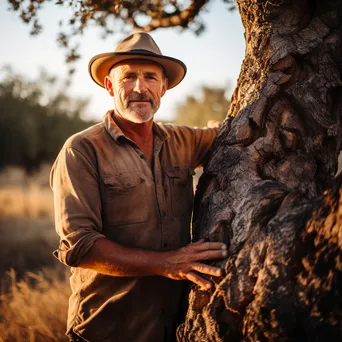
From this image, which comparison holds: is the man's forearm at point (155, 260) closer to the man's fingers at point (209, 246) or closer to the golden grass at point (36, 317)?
the man's fingers at point (209, 246)

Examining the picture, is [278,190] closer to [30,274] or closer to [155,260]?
[155,260]

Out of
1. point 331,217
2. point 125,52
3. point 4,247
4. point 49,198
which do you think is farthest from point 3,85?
point 331,217

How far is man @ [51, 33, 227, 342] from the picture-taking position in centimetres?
215

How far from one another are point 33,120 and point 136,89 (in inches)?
976

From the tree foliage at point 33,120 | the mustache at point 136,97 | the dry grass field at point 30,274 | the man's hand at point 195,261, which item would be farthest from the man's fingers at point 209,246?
the tree foliage at point 33,120

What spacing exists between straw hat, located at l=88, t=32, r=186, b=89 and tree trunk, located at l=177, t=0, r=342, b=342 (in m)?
0.62

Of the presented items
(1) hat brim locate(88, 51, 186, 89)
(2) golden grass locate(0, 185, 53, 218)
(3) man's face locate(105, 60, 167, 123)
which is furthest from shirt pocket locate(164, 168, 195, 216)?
(2) golden grass locate(0, 185, 53, 218)

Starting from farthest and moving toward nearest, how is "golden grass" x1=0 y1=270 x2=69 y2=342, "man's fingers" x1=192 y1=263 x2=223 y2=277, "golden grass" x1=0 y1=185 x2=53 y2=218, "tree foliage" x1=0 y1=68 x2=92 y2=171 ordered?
1. "tree foliage" x1=0 y1=68 x2=92 y2=171
2. "golden grass" x1=0 y1=185 x2=53 y2=218
3. "golden grass" x1=0 y1=270 x2=69 y2=342
4. "man's fingers" x1=192 y1=263 x2=223 y2=277

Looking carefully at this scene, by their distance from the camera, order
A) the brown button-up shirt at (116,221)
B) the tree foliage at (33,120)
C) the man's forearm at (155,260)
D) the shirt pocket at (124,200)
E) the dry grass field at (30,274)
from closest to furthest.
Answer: the man's forearm at (155,260), the brown button-up shirt at (116,221), the shirt pocket at (124,200), the dry grass field at (30,274), the tree foliage at (33,120)

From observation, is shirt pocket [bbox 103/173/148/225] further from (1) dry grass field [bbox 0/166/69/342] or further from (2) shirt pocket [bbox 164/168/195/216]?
(1) dry grass field [bbox 0/166/69/342]

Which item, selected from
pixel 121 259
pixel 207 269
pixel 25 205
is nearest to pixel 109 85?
pixel 121 259

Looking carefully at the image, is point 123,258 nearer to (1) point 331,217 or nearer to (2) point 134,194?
(2) point 134,194

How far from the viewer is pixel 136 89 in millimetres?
2648

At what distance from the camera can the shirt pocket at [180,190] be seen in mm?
2643
